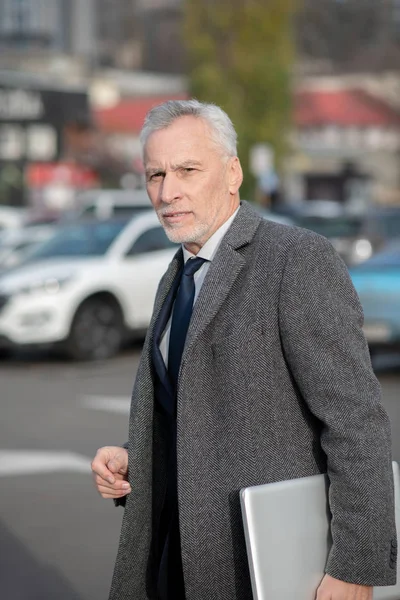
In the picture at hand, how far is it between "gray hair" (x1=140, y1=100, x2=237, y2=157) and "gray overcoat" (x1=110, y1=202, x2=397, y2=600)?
273mm

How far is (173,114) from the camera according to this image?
8.85ft

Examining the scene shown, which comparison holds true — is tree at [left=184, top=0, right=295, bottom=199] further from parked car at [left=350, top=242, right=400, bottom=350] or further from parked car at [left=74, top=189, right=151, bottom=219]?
parked car at [left=350, top=242, right=400, bottom=350]

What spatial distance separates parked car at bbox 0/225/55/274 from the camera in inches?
677

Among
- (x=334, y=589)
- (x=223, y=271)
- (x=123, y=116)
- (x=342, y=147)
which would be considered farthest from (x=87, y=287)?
(x=342, y=147)

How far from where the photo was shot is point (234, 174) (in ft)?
9.20

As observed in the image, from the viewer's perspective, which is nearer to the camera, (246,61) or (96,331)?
(96,331)

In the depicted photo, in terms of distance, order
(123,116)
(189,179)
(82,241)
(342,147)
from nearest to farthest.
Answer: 1. (189,179)
2. (82,241)
3. (123,116)
4. (342,147)

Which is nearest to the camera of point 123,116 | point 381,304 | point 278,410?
point 278,410

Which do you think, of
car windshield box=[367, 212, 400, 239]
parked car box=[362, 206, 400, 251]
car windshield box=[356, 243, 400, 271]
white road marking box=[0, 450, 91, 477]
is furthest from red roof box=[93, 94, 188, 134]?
white road marking box=[0, 450, 91, 477]

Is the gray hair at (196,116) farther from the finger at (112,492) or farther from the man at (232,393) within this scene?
the finger at (112,492)

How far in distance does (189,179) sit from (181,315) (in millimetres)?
326

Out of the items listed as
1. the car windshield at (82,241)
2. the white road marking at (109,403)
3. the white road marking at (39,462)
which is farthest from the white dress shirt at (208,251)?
the car windshield at (82,241)

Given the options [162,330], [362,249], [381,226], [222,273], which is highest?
[222,273]

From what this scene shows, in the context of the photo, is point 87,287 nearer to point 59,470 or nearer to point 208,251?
point 59,470
